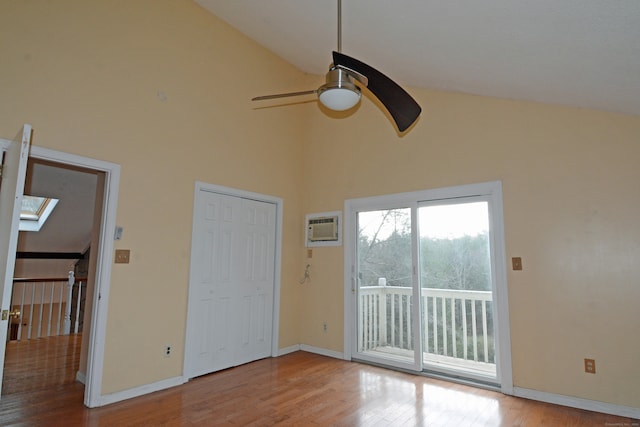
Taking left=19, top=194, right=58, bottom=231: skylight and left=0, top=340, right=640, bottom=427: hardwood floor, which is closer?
left=0, top=340, right=640, bottom=427: hardwood floor

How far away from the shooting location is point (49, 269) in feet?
21.8

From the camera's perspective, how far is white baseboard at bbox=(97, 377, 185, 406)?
2.93 metres

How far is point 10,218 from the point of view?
1973 millimetres

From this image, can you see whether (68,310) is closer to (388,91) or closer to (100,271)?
(100,271)

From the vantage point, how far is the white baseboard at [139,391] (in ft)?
9.62

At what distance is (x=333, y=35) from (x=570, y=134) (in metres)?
2.46

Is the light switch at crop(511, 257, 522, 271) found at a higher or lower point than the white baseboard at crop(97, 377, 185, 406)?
higher

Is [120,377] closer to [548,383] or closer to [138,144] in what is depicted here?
[138,144]

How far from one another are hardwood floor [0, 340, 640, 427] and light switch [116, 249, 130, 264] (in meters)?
1.21

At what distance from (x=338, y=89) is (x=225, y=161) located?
7.85 ft

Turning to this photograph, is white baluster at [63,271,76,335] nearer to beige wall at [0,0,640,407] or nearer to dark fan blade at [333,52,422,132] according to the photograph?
beige wall at [0,0,640,407]

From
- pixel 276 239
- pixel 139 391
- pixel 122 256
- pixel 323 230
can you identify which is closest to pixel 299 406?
pixel 139 391

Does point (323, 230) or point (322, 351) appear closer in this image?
point (322, 351)

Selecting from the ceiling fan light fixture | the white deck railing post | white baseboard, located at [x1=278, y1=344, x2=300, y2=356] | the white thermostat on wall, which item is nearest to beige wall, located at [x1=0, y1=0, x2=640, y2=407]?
the white thermostat on wall
